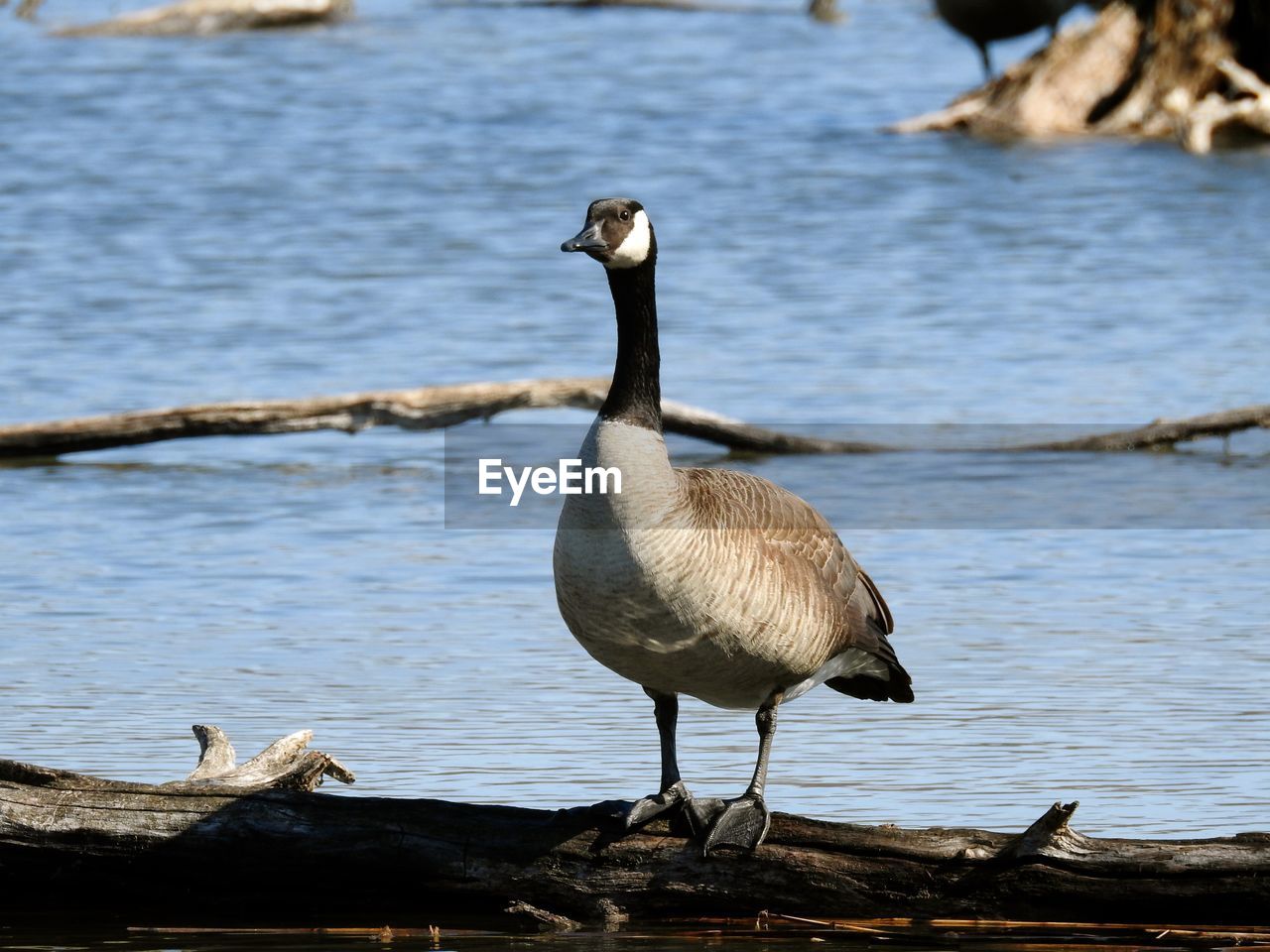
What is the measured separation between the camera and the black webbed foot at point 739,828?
571 centimetres

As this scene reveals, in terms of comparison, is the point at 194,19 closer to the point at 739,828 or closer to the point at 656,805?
the point at 656,805

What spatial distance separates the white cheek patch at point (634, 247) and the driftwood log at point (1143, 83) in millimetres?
19576

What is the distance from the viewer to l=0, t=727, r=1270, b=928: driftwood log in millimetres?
5625

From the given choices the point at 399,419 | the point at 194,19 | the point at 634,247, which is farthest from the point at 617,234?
the point at 194,19

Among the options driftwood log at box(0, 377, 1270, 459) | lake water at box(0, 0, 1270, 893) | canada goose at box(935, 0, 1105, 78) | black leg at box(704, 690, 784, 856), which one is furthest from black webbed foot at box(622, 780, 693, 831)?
canada goose at box(935, 0, 1105, 78)

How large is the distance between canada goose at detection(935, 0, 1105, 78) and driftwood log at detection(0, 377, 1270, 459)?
1468cm

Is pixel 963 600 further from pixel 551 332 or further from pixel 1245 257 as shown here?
pixel 1245 257

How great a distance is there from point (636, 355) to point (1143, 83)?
21.3 meters

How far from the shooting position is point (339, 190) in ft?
76.0

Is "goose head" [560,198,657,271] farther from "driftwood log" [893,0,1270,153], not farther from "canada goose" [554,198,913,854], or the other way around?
"driftwood log" [893,0,1270,153]

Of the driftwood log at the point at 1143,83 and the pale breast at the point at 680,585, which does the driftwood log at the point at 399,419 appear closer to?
the pale breast at the point at 680,585

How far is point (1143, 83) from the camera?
26.1 metres

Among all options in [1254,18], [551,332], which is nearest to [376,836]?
[551,332]

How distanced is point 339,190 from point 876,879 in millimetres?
18375
